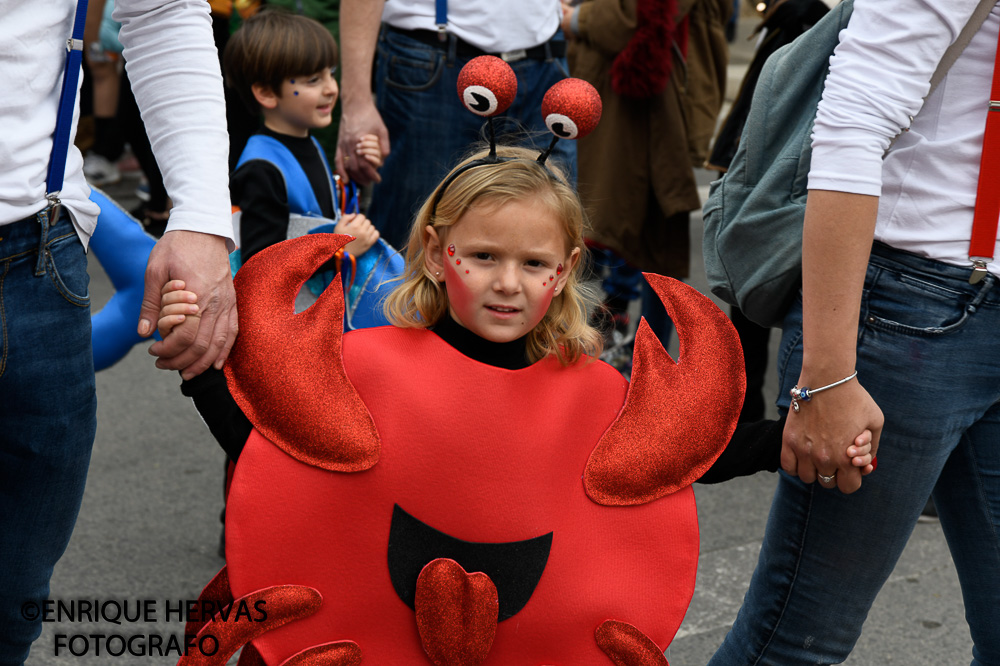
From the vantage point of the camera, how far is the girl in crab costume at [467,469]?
5.41 feet

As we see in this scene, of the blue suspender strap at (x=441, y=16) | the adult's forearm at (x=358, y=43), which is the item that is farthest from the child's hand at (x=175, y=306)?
the blue suspender strap at (x=441, y=16)

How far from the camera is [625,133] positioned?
421 cm

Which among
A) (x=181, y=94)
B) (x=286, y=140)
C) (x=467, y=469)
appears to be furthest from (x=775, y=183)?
(x=286, y=140)

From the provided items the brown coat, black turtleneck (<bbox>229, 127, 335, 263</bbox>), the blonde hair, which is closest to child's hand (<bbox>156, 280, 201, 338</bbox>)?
the blonde hair

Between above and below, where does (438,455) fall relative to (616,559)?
above

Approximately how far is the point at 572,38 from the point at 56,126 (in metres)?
3.13

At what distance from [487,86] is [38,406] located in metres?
0.85

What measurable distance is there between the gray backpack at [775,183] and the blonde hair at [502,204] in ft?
0.88

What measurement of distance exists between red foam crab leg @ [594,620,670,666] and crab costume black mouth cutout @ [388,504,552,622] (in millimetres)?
154

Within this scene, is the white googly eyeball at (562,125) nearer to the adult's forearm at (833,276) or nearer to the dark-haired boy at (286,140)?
the adult's forearm at (833,276)

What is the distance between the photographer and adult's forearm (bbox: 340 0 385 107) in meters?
2.74

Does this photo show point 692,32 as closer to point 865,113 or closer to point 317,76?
point 317,76

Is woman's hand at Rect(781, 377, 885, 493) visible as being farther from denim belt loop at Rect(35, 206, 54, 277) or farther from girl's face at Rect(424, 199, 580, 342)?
denim belt loop at Rect(35, 206, 54, 277)

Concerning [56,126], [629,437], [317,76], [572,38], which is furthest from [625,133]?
[56,126]
